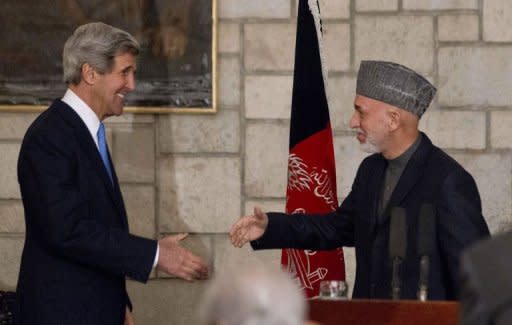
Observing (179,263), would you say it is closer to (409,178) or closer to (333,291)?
(409,178)

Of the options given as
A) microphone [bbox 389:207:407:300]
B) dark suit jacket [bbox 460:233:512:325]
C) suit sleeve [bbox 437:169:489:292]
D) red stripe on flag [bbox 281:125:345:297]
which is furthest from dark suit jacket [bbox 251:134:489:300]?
dark suit jacket [bbox 460:233:512:325]

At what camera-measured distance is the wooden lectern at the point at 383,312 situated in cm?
312

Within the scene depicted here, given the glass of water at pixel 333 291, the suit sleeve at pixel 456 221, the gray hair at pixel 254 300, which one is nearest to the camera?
the gray hair at pixel 254 300

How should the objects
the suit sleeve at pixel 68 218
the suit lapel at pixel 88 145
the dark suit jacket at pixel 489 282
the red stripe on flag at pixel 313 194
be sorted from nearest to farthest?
the dark suit jacket at pixel 489 282, the suit sleeve at pixel 68 218, the suit lapel at pixel 88 145, the red stripe on flag at pixel 313 194

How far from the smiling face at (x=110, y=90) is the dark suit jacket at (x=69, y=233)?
0.37 feet

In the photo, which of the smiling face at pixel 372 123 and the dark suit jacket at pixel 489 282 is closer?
the dark suit jacket at pixel 489 282

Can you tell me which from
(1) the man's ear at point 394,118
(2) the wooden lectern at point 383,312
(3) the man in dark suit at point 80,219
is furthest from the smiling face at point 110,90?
(2) the wooden lectern at point 383,312

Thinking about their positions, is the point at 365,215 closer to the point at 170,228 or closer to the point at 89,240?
the point at 89,240

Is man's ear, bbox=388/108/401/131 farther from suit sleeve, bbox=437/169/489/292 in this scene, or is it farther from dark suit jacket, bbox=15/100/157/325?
dark suit jacket, bbox=15/100/157/325

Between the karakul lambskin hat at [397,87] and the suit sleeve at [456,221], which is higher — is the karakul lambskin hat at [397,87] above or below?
above

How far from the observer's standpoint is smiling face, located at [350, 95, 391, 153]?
407 cm

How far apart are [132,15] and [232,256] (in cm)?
129

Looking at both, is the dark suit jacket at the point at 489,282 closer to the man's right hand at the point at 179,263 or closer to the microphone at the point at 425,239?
the microphone at the point at 425,239

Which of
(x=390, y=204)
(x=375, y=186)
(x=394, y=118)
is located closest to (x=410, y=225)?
(x=390, y=204)
